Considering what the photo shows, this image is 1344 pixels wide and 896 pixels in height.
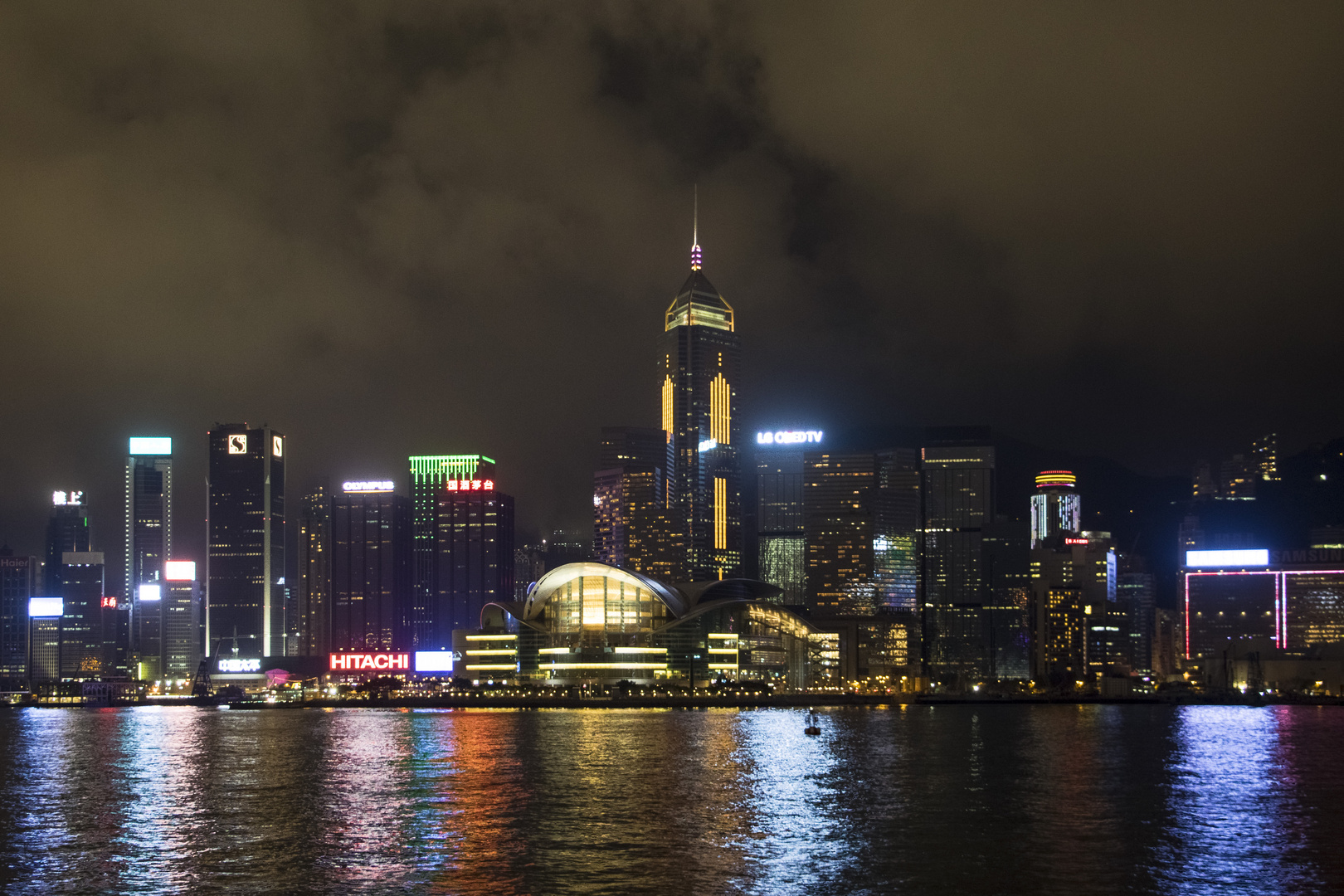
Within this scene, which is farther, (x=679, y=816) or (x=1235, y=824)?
(x=679, y=816)

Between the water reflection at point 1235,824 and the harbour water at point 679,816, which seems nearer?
the water reflection at point 1235,824

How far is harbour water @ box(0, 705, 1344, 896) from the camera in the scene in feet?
162

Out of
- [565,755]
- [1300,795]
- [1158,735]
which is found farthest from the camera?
[1158,735]

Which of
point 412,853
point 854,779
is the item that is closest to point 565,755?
point 854,779

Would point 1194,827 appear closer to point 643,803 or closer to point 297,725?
point 643,803

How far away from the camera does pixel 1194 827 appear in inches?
2435

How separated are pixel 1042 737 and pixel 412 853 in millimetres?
87660

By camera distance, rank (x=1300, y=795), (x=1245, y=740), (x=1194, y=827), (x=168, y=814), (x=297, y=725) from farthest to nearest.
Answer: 1. (x=297, y=725)
2. (x=1245, y=740)
3. (x=1300, y=795)
4. (x=168, y=814)
5. (x=1194, y=827)

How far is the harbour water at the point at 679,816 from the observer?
49.4 m

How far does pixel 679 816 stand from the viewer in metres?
64.9

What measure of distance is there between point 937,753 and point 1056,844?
1981 inches

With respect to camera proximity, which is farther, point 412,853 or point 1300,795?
point 1300,795

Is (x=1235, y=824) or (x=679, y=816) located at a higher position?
(x=679, y=816)

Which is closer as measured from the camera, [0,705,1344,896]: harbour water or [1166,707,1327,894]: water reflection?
[1166,707,1327,894]: water reflection
